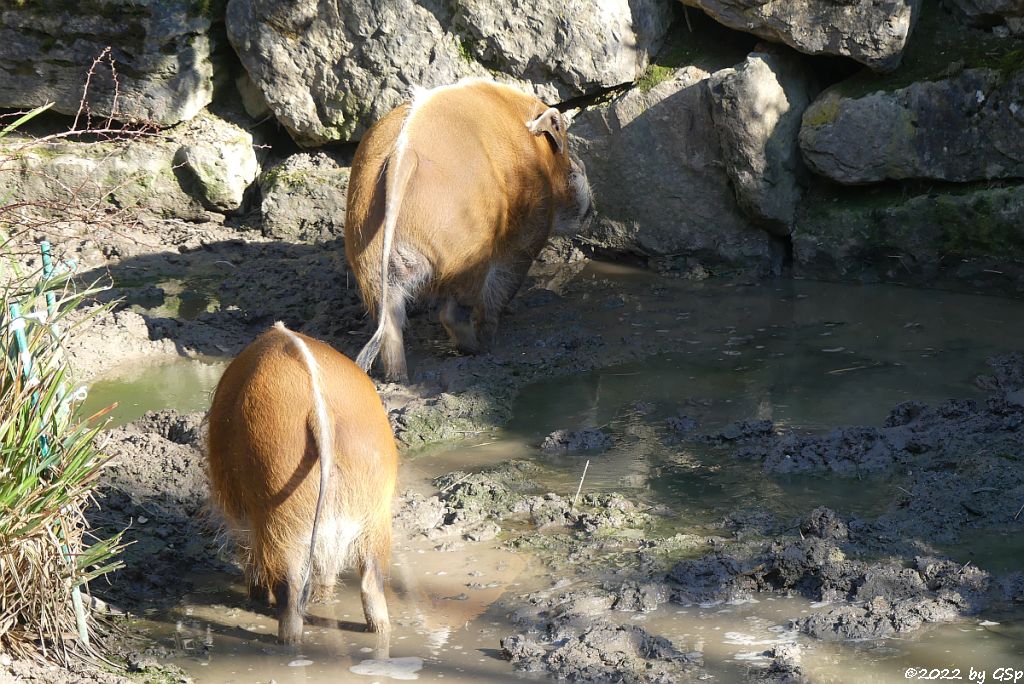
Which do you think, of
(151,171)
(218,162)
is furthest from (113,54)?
(218,162)

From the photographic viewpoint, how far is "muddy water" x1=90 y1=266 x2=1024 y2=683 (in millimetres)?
3342

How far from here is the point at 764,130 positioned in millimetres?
6855

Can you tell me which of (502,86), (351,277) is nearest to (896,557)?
(502,86)

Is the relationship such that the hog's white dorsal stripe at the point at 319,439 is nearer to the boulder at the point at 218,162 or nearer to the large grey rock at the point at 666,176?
the large grey rock at the point at 666,176

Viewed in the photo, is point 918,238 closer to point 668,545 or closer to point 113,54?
point 668,545

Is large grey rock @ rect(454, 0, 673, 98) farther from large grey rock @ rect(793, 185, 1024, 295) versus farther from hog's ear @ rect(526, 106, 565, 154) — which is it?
large grey rock @ rect(793, 185, 1024, 295)

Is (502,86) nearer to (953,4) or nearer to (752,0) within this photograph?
(752,0)

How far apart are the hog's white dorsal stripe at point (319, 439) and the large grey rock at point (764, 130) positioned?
13.2 ft

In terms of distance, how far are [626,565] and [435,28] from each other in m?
4.82

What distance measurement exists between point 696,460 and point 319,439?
1892 mm

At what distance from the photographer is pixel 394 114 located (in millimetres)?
5766

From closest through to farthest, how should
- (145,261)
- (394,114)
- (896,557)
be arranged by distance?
1. (896,557)
2. (394,114)
3. (145,261)

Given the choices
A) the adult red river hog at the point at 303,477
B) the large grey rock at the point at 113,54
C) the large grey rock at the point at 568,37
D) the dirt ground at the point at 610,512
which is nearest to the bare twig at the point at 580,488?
the dirt ground at the point at 610,512

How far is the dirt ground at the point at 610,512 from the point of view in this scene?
11.2 feet
